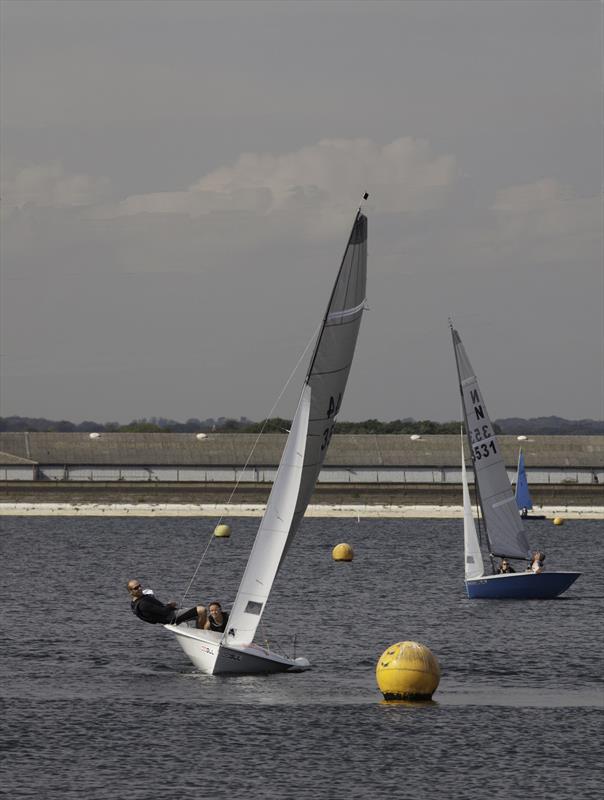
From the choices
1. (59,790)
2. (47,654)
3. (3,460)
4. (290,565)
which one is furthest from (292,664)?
(3,460)

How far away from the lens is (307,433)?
1425 inches

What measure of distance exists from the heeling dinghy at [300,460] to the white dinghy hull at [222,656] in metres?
0.02

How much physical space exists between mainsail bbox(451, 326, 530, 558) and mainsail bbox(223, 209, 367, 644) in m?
21.9

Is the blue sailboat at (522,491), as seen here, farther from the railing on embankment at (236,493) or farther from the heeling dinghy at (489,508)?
the heeling dinghy at (489,508)

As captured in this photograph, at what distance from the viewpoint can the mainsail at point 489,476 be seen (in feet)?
189

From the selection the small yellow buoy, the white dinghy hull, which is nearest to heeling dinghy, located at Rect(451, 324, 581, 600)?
the white dinghy hull

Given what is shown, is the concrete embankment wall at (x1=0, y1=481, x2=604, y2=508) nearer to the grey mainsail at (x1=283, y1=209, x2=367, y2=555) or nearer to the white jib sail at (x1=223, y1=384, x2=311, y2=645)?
the grey mainsail at (x1=283, y1=209, x2=367, y2=555)

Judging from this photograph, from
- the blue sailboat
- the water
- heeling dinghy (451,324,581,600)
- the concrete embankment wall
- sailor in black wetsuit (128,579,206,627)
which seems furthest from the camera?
the concrete embankment wall

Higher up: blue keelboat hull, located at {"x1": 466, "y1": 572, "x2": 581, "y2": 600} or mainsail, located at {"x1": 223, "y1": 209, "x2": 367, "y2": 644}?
mainsail, located at {"x1": 223, "y1": 209, "x2": 367, "y2": 644}

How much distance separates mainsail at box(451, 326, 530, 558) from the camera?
57656 millimetres

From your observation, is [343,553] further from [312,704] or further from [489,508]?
[312,704]

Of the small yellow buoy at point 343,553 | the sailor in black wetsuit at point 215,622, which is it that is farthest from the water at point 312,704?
the small yellow buoy at point 343,553

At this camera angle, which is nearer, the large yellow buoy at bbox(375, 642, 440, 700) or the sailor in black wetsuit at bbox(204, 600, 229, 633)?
the large yellow buoy at bbox(375, 642, 440, 700)

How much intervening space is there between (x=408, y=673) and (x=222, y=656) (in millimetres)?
4715
